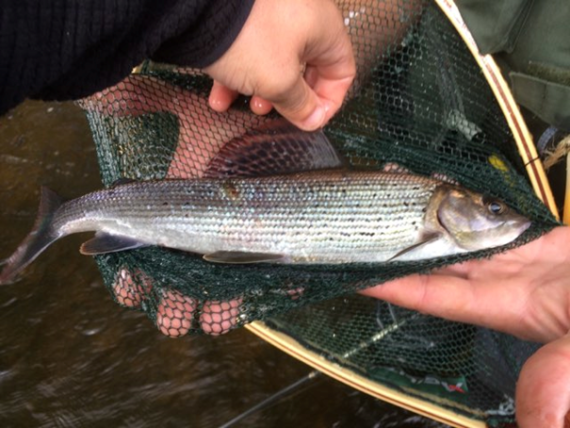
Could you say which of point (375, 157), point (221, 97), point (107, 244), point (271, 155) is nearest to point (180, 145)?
point (221, 97)

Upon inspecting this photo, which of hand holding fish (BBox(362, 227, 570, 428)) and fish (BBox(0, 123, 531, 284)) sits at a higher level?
fish (BBox(0, 123, 531, 284))

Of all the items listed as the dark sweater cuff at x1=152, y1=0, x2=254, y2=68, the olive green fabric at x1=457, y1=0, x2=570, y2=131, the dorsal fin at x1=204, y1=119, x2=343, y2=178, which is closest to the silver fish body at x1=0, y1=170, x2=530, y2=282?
the dorsal fin at x1=204, y1=119, x2=343, y2=178

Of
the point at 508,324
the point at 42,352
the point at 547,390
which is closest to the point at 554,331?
the point at 508,324

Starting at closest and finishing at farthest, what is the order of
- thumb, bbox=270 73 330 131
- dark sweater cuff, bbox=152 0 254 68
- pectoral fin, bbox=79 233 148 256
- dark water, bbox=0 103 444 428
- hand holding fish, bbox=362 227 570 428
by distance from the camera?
dark sweater cuff, bbox=152 0 254 68
thumb, bbox=270 73 330 131
hand holding fish, bbox=362 227 570 428
pectoral fin, bbox=79 233 148 256
dark water, bbox=0 103 444 428

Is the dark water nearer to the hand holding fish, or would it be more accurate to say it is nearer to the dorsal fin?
the hand holding fish

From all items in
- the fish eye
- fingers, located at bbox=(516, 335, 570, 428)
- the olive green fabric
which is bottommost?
fingers, located at bbox=(516, 335, 570, 428)

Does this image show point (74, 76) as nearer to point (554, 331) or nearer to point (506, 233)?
point (506, 233)
